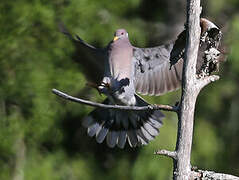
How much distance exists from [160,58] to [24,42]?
1.19m

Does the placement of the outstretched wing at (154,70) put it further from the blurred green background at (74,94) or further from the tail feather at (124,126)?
the blurred green background at (74,94)

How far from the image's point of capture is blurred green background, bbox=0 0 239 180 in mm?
4008

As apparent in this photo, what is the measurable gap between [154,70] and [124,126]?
387mm

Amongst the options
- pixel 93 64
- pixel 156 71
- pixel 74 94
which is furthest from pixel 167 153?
pixel 74 94

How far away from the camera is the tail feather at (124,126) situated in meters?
3.19

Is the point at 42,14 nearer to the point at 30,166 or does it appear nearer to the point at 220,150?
the point at 30,166

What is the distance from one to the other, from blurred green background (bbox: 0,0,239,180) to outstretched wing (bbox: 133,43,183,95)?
0.46 m

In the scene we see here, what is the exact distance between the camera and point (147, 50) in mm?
3324

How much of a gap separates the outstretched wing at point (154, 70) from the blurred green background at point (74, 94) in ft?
1.52

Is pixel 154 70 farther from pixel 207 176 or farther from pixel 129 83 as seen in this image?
pixel 207 176

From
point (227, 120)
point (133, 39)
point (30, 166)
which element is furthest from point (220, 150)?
point (30, 166)

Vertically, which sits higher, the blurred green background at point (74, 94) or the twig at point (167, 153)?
the blurred green background at point (74, 94)

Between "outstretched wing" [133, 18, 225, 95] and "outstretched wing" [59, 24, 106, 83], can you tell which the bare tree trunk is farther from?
"outstretched wing" [59, 24, 106, 83]

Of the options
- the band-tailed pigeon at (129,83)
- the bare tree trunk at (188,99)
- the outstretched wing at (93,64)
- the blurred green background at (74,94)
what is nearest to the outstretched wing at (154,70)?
the band-tailed pigeon at (129,83)
